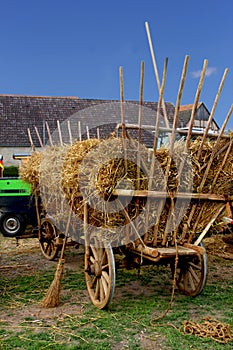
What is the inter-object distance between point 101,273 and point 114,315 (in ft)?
1.70

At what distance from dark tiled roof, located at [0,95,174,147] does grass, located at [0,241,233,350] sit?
17.7 m

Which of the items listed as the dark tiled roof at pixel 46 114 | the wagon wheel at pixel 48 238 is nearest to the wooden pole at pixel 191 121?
the wagon wheel at pixel 48 238

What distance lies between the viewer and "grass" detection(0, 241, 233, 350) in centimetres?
370

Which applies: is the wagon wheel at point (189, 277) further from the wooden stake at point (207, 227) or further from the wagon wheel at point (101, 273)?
the wagon wheel at point (101, 273)

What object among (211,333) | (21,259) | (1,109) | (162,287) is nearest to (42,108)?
(1,109)

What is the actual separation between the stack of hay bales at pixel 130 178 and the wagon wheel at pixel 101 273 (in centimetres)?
31

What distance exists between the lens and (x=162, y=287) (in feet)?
18.1

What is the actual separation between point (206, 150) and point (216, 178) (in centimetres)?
35

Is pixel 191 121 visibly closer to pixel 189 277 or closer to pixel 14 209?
pixel 189 277

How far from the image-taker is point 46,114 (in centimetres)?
2656

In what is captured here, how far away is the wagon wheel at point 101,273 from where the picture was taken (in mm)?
4359

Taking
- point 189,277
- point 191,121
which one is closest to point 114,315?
point 189,277

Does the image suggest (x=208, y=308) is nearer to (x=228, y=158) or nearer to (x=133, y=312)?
(x=133, y=312)

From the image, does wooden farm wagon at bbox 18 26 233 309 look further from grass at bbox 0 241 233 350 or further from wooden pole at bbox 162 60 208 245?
grass at bbox 0 241 233 350
